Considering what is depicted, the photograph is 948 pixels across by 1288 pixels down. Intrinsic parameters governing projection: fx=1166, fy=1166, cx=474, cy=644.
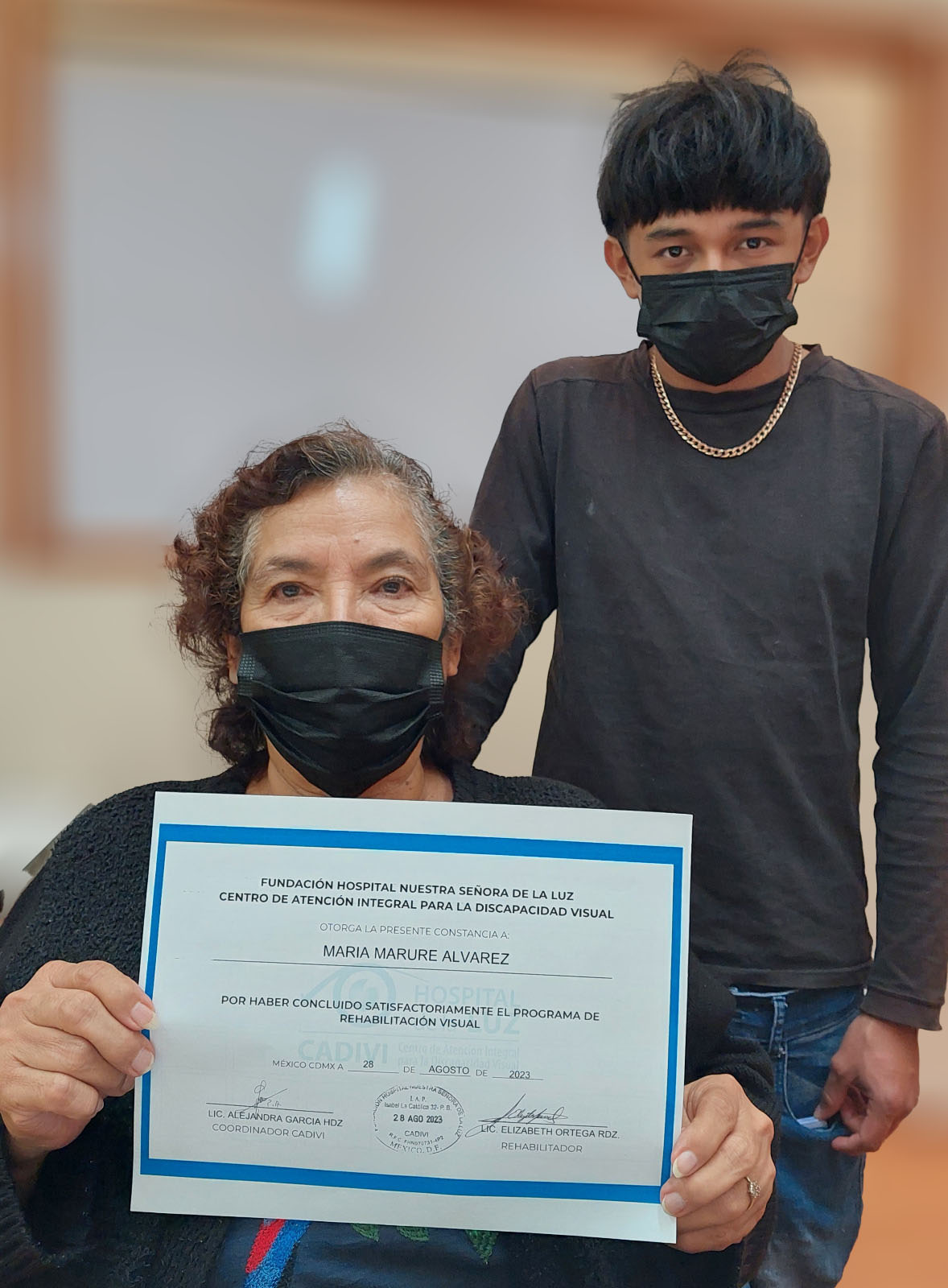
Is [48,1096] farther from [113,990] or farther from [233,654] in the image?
[233,654]

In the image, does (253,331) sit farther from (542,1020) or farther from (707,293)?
(542,1020)

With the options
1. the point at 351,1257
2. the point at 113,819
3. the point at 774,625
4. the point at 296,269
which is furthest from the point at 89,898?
the point at 296,269

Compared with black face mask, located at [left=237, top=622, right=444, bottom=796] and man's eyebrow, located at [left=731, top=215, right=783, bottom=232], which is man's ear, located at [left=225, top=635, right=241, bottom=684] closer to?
black face mask, located at [left=237, top=622, right=444, bottom=796]

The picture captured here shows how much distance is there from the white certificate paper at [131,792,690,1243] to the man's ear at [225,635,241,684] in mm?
353

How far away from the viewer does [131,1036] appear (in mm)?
1033

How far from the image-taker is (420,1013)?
105cm

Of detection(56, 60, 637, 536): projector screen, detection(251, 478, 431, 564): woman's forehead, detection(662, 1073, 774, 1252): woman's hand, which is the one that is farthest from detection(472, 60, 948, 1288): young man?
detection(56, 60, 637, 536): projector screen

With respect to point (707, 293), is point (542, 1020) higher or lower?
lower

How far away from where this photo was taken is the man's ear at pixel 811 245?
4.93 ft

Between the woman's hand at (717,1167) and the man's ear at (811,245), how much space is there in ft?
3.25

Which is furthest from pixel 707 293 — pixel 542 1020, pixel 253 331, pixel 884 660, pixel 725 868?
pixel 253 331

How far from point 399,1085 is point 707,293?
3.23 ft

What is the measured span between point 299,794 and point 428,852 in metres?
0.34
